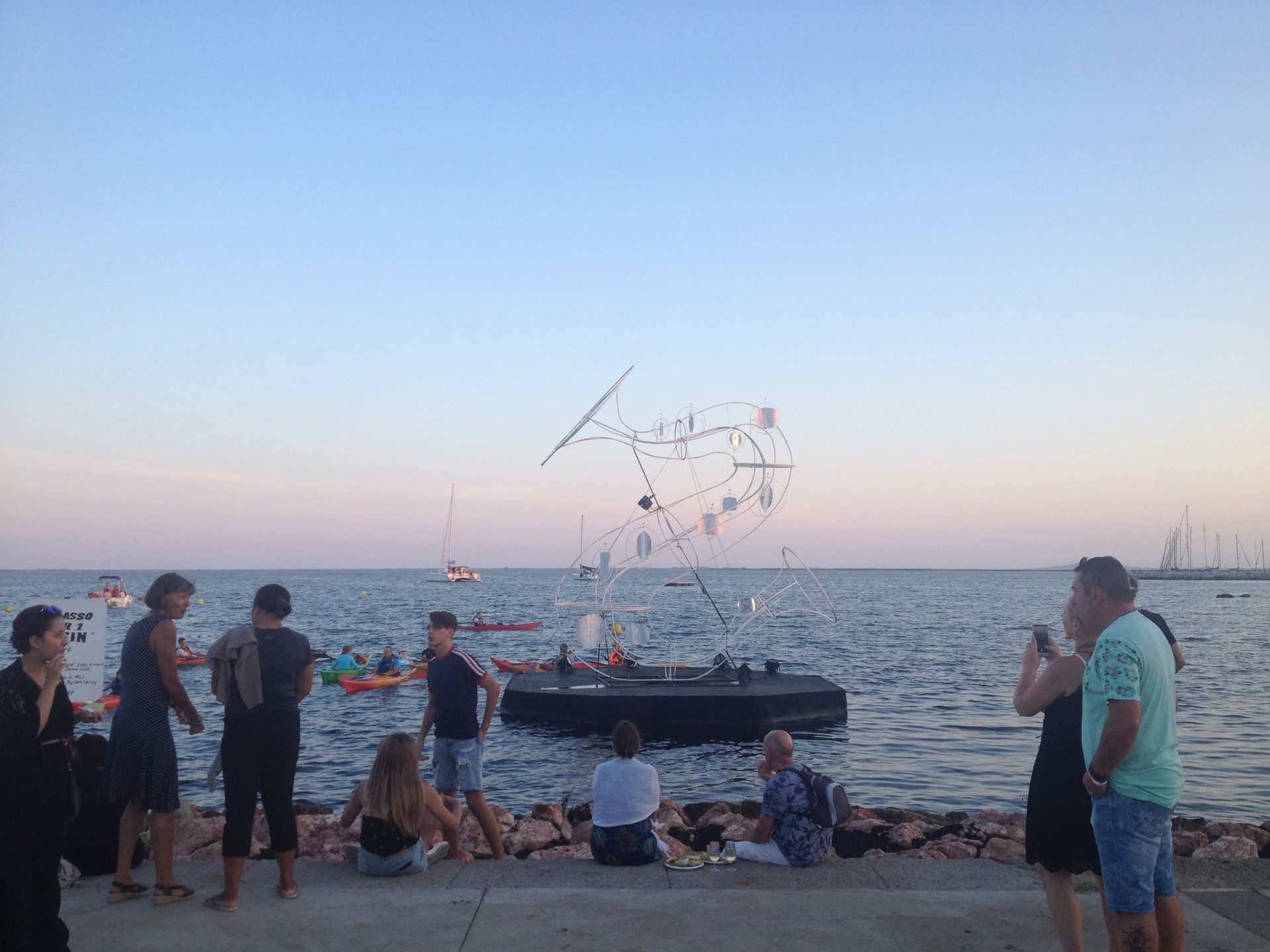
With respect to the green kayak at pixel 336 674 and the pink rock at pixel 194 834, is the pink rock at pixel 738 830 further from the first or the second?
the green kayak at pixel 336 674

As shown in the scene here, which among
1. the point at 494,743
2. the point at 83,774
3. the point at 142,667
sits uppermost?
the point at 142,667

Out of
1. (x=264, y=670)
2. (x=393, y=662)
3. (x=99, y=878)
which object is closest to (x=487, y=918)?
(x=264, y=670)

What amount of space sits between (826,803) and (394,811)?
118 inches

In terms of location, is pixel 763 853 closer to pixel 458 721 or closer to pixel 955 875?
pixel 955 875

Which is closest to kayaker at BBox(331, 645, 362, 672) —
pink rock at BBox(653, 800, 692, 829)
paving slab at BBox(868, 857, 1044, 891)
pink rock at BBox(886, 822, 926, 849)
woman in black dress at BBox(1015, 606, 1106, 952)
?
pink rock at BBox(653, 800, 692, 829)

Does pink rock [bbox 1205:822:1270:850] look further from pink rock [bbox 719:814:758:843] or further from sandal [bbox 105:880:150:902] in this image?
sandal [bbox 105:880:150:902]

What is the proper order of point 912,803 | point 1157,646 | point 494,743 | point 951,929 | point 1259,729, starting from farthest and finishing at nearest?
1. point 1259,729
2. point 494,743
3. point 912,803
4. point 951,929
5. point 1157,646

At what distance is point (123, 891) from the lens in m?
5.71

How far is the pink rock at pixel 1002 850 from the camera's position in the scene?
28.3 feet

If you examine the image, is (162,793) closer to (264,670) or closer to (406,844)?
(264,670)

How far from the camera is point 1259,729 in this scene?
72.3 feet

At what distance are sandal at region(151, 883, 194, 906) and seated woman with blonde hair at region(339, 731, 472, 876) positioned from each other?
1.09 metres

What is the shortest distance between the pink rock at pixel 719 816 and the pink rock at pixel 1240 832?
5102 mm

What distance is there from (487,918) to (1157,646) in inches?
153
